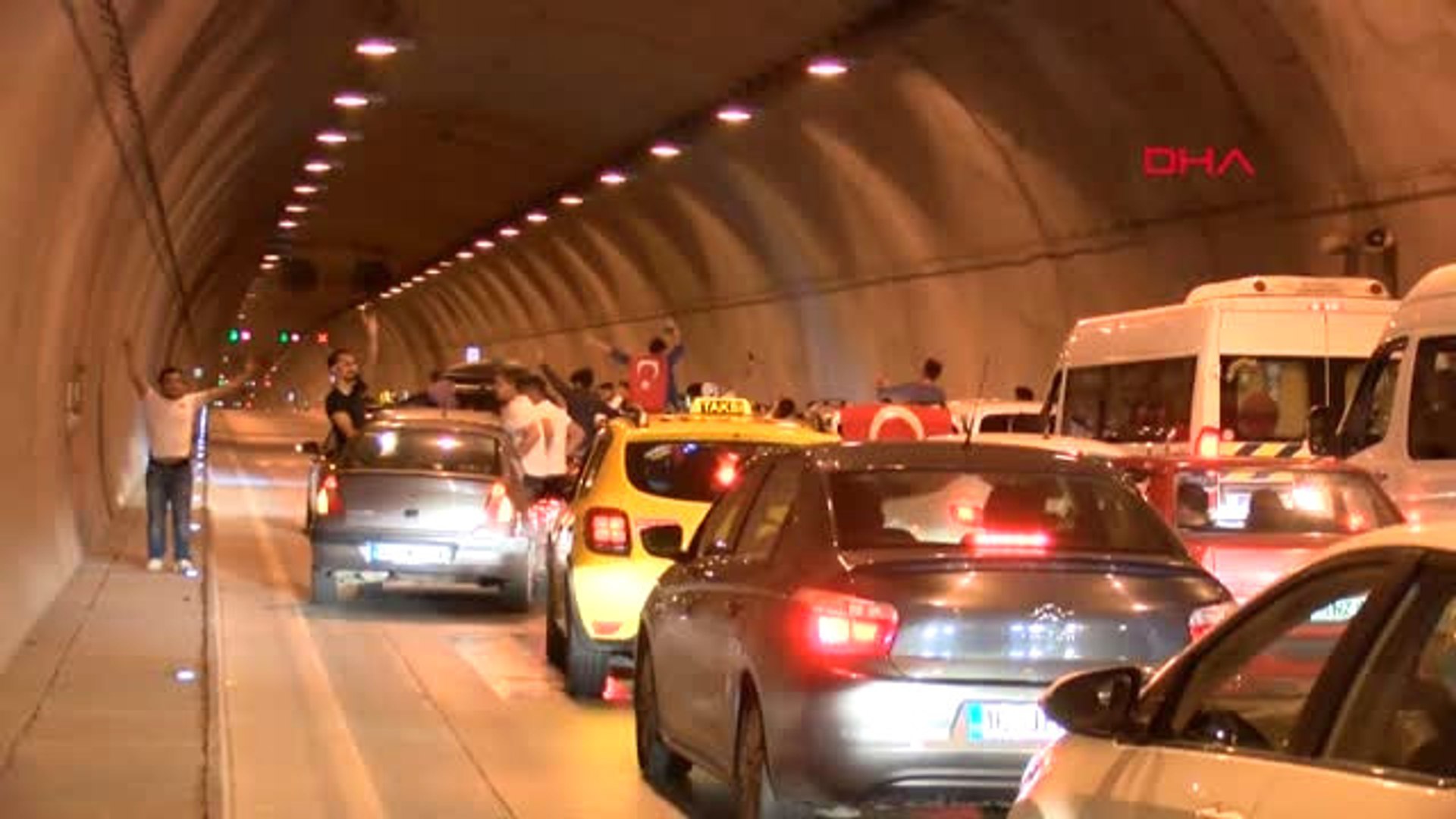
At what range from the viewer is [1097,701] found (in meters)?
5.30

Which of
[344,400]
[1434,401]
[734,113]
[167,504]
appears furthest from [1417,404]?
[734,113]

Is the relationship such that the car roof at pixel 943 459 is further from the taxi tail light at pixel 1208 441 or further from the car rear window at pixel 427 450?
the car rear window at pixel 427 450

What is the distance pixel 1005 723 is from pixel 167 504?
1334cm

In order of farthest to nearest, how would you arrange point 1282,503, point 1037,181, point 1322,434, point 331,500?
point 1037,181 → point 331,500 → point 1322,434 → point 1282,503

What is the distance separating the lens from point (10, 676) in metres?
12.9

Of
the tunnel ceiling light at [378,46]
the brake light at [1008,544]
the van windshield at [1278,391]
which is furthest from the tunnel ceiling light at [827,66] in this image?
the brake light at [1008,544]

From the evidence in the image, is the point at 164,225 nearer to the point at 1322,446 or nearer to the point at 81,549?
the point at 81,549

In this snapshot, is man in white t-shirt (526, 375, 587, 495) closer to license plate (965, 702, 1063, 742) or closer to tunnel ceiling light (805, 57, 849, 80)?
tunnel ceiling light (805, 57, 849, 80)

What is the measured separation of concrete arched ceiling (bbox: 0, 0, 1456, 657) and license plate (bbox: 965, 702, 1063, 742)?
571cm

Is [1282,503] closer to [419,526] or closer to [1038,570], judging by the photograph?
[1038,570]

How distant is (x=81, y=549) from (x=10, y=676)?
24.2ft

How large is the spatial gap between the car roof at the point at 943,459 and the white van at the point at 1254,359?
7.29m

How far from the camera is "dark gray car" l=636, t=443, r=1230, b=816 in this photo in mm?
8055

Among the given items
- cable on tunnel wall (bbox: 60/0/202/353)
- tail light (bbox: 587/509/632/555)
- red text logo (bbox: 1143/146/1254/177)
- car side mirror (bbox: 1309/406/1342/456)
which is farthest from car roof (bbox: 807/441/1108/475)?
red text logo (bbox: 1143/146/1254/177)
